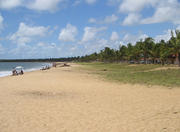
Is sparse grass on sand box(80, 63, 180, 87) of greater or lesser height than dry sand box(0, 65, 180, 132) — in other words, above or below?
above

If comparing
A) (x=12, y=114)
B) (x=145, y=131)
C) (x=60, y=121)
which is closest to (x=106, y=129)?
(x=145, y=131)

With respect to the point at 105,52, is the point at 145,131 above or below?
below

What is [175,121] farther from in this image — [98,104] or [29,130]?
[29,130]

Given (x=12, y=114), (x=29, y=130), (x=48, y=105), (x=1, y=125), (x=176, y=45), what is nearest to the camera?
(x=29, y=130)

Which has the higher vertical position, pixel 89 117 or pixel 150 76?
pixel 150 76

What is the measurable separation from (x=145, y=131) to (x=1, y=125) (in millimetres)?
4541

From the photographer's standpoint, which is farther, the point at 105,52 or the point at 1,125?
the point at 105,52

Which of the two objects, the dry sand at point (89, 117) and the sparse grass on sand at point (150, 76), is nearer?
the dry sand at point (89, 117)

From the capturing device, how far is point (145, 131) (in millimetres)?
5250

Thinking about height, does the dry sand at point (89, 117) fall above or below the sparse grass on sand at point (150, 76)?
below

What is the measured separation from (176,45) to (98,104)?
106ft

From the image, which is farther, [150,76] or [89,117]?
[150,76]

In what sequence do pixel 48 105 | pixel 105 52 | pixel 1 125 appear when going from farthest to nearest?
pixel 105 52, pixel 48 105, pixel 1 125

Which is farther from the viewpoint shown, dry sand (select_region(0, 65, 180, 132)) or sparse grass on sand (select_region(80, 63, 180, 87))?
sparse grass on sand (select_region(80, 63, 180, 87))
